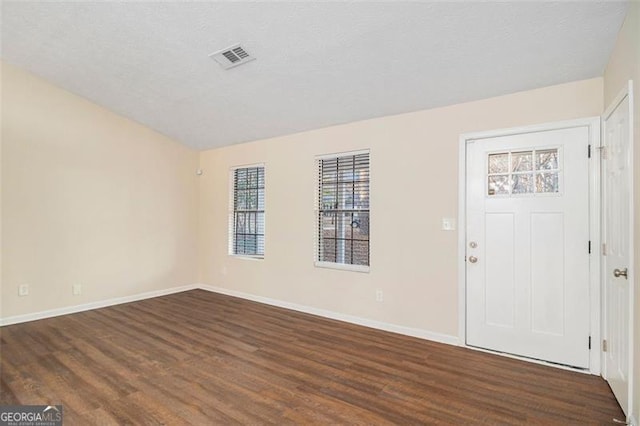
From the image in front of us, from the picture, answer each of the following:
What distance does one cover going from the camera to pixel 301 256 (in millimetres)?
4645

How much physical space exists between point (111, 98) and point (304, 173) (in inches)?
110

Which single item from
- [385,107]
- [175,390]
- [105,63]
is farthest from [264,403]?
[105,63]

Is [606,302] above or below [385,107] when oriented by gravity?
below

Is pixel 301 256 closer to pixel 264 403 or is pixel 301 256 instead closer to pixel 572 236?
pixel 264 403

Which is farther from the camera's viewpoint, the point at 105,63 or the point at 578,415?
the point at 105,63

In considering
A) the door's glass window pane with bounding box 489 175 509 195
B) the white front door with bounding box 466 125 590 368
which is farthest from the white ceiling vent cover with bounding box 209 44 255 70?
the door's glass window pane with bounding box 489 175 509 195

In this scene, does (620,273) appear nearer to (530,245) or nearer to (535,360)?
(530,245)

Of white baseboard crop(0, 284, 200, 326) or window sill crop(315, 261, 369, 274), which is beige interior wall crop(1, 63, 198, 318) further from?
window sill crop(315, 261, 369, 274)

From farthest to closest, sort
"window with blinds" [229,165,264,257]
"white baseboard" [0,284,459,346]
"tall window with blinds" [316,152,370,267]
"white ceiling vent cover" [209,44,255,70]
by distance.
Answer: "window with blinds" [229,165,264,257] < "tall window with blinds" [316,152,370,267] < "white baseboard" [0,284,459,346] < "white ceiling vent cover" [209,44,255,70]

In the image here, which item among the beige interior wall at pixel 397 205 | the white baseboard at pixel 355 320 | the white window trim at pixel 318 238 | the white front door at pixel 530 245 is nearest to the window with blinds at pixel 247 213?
the beige interior wall at pixel 397 205

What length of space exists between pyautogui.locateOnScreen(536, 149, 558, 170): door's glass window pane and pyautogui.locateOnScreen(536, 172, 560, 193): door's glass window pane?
0.21 ft

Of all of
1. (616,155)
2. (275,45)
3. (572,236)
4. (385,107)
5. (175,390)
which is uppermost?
Result: (275,45)

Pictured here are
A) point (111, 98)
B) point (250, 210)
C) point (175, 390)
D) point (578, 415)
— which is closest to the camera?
point (578, 415)

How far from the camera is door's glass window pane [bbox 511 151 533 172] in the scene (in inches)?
121
